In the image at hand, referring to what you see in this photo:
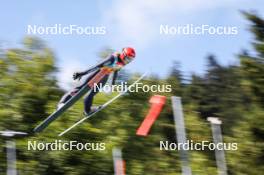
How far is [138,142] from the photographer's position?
16594 millimetres

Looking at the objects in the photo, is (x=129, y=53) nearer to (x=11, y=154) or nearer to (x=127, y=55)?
(x=127, y=55)

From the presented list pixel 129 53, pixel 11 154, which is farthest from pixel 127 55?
pixel 11 154

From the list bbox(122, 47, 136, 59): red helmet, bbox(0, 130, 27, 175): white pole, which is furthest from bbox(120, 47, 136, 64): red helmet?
bbox(0, 130, 27, 175): white pole

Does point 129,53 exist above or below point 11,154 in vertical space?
above

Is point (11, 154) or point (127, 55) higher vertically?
point (127, 55)

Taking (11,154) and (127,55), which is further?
(11,154)

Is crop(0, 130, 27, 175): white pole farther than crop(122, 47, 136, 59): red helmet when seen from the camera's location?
Yes

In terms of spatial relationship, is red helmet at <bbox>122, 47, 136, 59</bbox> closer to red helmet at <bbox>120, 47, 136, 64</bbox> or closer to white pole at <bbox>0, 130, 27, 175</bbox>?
red helmet at <bbox>120, 47, 136, 64</bbox>

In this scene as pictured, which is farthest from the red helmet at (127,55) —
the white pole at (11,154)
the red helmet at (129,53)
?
the white pole at (11,154)

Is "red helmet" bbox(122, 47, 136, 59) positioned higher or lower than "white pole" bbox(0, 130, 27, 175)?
higher

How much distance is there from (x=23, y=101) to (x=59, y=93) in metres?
1.16

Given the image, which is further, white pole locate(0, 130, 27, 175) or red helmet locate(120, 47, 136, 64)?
white pole locate(0, 130, 27, 175)

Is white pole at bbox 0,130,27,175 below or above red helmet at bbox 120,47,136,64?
below

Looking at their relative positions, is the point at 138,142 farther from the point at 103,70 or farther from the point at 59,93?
the point at 103,70
